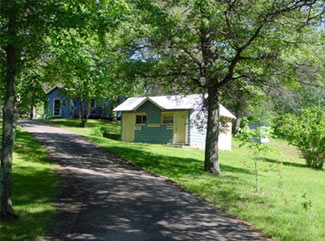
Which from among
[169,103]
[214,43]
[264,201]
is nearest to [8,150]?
[264,201]

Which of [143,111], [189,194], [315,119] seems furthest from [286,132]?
[189,194]

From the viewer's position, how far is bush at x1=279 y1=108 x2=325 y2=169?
23.9 m

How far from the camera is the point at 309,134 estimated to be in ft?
79.3

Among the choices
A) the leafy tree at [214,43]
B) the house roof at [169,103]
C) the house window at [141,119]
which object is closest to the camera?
the leafy tree at [214,43]

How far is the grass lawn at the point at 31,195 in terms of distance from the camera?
6.26m

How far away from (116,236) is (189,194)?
4.49 meters

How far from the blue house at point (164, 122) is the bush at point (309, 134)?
184 inches

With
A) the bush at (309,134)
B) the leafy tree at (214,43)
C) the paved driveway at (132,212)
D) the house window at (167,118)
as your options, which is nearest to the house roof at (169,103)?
the house window at (167,118)

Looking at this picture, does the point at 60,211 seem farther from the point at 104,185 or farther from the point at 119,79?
the point at 119,79

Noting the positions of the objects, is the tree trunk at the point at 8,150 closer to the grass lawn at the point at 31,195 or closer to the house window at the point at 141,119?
the grass lawn at the point at 31,195

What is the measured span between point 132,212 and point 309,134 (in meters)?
19.5

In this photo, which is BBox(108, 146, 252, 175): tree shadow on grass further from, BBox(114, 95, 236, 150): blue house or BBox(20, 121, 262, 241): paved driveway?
BBox(114, 95, 236, 150): blue house

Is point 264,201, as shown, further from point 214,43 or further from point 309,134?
point 309,134

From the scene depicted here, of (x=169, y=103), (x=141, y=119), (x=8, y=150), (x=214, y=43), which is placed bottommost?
(x=8, y=150)
